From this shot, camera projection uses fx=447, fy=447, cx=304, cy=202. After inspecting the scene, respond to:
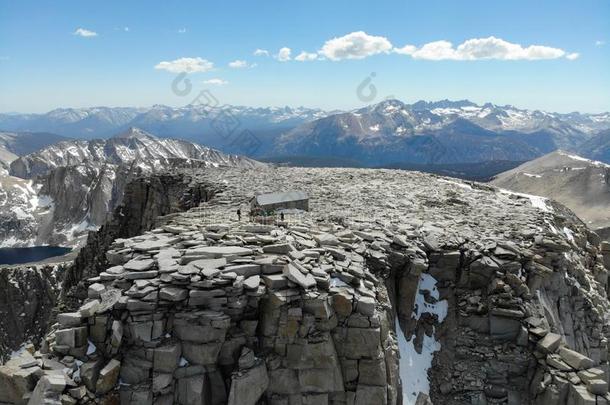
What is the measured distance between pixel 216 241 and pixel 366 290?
6.96 meters

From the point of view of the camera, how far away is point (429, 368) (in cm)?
2234

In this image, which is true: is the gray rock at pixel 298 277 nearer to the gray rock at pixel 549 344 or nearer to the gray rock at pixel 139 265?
the gray rock at pixel 139 265

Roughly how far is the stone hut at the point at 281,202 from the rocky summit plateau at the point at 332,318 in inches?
49.0

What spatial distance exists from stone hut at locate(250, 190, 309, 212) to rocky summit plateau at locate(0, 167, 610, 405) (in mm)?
1244

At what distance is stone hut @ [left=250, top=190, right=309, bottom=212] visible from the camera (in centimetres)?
3109

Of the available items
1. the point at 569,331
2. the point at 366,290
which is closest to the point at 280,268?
the point at 366,290

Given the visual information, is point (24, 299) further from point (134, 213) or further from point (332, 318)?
point (332, 318)

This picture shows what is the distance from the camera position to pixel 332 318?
55.6 feet

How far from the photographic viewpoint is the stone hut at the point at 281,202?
3109 cm

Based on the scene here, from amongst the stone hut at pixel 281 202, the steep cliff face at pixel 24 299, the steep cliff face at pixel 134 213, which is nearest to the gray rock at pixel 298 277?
the stone hut at pixel 281 202

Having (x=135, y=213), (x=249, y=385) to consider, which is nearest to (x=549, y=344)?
(x=249, y=385)

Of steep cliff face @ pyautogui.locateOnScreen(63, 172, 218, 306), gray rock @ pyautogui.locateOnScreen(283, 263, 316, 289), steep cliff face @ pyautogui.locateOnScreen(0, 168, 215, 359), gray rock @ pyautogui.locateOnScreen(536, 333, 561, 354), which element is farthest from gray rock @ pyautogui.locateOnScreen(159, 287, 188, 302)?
steep cliff face @ pyautogui.locateOnScreen(63, 172, 218, 306)

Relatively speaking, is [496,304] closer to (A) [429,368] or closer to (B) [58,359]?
(A) [429,368]

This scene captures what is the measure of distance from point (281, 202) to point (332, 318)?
51.3 feet
